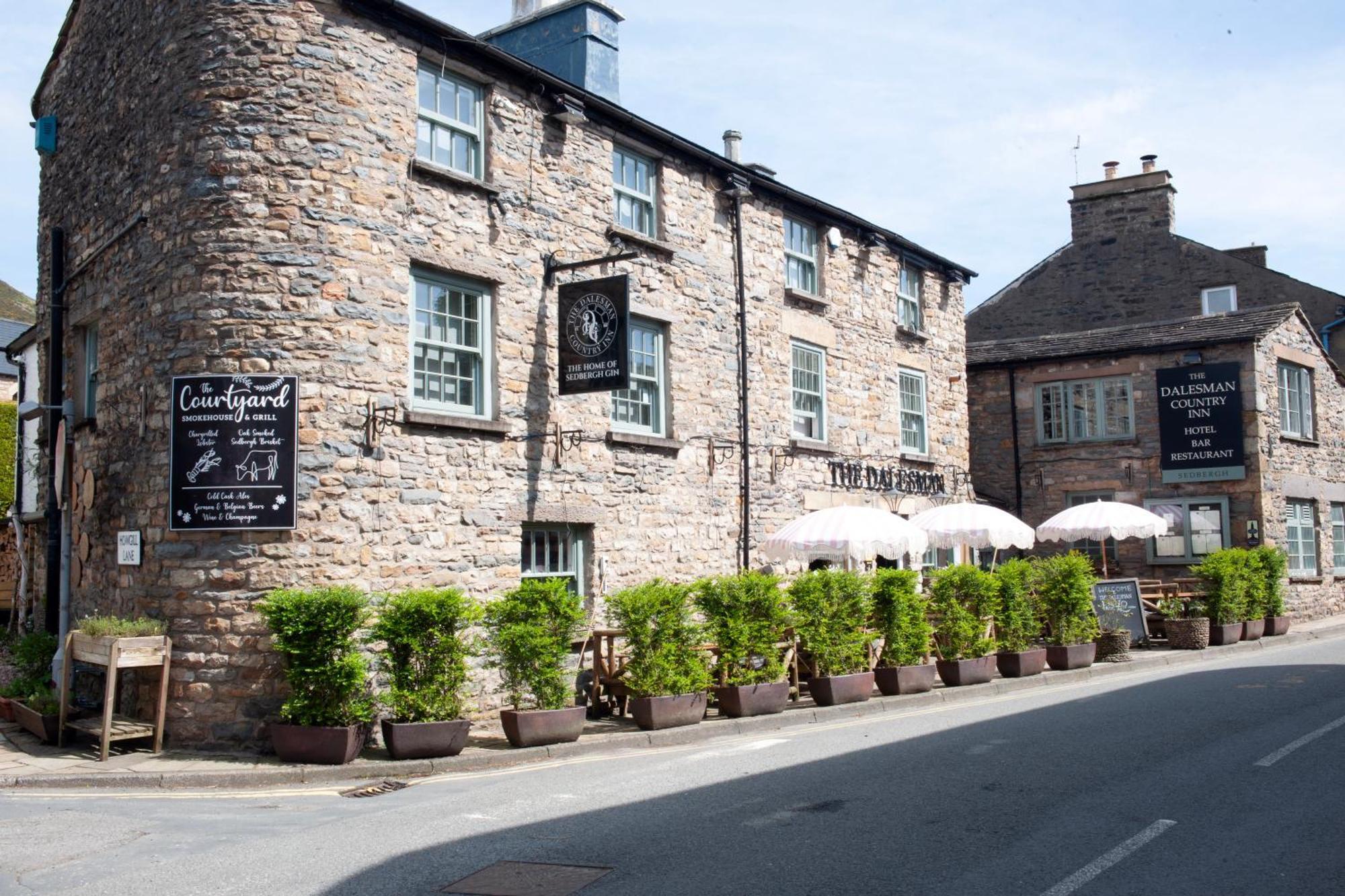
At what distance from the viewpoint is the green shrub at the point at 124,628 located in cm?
1109

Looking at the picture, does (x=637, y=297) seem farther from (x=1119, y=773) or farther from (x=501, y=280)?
(x=1119, y=773)

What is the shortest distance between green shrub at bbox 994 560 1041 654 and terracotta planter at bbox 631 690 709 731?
616 cm

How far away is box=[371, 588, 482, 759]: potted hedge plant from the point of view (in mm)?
10711

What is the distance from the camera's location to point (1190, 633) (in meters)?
20.6

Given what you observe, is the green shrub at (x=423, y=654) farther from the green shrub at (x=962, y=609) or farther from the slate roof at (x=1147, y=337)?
the slate roof at (x=1147, y=337)

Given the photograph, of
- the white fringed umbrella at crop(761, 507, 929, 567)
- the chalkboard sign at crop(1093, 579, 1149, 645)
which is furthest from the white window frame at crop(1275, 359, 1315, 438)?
the white fringed umbrella at crop(761, 507, 929, 567)

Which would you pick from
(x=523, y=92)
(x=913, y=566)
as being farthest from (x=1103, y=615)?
(x=523, y=92)

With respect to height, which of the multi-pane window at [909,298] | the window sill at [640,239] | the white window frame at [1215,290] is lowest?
the window sill at [640,239]

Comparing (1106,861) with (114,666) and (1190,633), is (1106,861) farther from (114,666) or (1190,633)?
(1190,633)

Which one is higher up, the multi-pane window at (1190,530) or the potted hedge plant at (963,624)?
the multi-pane window at (1190,530)

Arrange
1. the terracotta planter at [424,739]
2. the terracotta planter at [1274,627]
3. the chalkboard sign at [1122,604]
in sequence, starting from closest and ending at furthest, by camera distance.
Answer: the terracotta planter at [424,739], the chalkboard sign at [1122,604], the terracotta planter at [1274,627]

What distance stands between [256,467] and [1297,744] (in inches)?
393

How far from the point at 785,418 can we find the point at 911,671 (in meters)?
4.94

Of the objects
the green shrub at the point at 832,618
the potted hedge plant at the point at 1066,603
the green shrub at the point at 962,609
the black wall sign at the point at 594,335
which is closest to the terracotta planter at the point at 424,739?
the black wall sign at the point at 594,335
